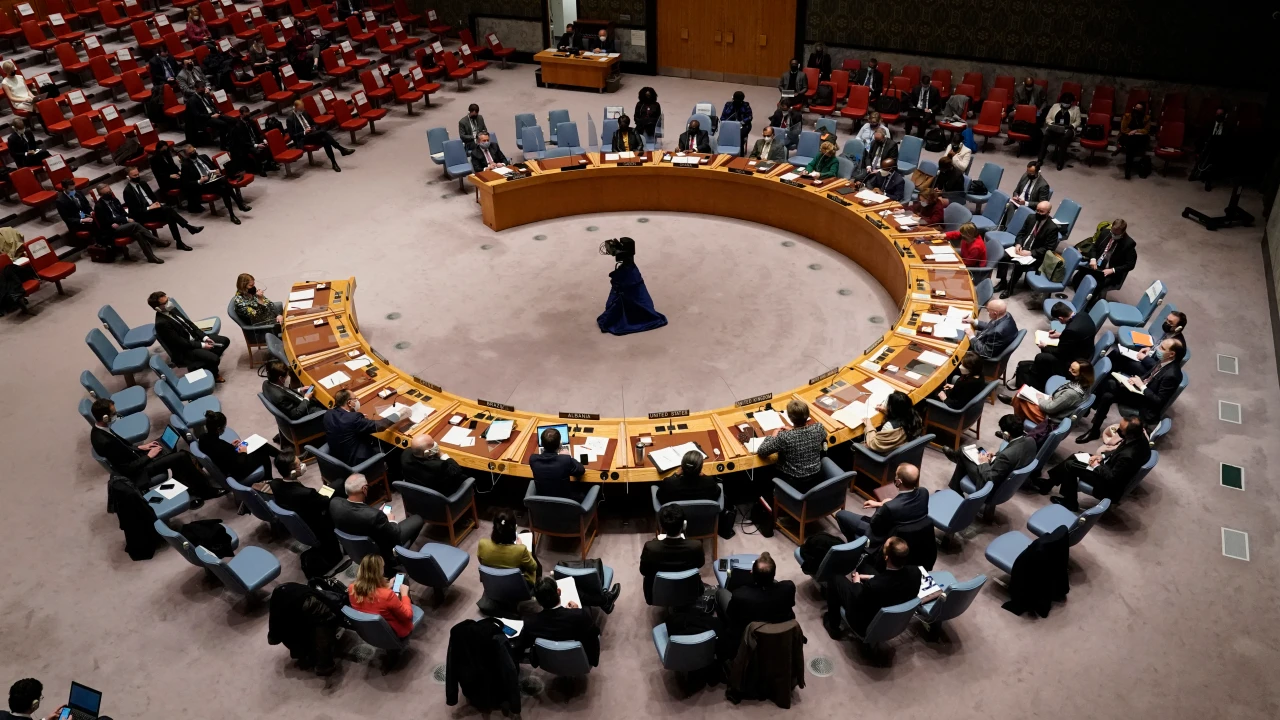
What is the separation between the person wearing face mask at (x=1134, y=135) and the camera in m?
15.0

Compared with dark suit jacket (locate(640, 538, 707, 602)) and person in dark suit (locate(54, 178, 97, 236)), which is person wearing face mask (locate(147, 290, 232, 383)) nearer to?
person in dark suit (locate(54, 178, 97, 236))

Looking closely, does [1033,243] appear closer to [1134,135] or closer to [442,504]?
[1134,135]

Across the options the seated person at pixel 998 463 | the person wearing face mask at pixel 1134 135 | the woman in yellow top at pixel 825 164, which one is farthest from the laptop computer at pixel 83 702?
the person wearing face mask at pixel 1134 135

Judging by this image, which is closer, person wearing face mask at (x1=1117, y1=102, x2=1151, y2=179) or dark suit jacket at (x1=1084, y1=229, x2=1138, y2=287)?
dark suit jacket at (x1=1084, y1=229, x2=1138, y2=287)

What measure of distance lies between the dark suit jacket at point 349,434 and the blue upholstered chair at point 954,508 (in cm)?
511

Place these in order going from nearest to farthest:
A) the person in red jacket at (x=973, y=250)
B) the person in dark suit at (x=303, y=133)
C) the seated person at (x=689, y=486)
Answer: the seated person at (x=689, y=486)
the person in red jacket at (x=973, y=250)
the person in dark suit at (x=303, y=133)

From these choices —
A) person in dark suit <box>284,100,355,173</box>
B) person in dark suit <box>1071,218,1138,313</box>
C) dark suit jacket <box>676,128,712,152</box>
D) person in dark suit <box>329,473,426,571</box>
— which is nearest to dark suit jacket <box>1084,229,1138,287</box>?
person in dark suit <box>1071,218,1138,313</box>

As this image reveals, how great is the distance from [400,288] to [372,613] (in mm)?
6789

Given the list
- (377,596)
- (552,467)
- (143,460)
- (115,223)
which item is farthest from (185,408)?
(115,223)

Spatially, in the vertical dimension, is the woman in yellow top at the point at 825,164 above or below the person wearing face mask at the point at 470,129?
below

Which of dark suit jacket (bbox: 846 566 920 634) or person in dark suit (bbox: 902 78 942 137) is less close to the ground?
person in dark suit (bbox: 902 78 942 137)

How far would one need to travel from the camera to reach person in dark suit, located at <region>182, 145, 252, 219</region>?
14.1 meters

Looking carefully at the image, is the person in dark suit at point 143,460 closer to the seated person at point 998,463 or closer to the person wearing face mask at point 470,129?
the seated person at point 998,463

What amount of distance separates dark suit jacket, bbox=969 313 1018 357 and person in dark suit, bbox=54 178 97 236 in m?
12.2
